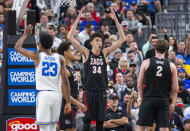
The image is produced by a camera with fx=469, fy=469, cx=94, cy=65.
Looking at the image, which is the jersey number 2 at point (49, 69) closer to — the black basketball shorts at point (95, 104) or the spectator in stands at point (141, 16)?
the black basketball shorts at point (95, 104)

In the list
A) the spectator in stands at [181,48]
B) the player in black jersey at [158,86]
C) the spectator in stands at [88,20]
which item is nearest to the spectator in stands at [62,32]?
the spectator in stands at [88,20]

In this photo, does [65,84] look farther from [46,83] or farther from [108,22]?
[108,22]

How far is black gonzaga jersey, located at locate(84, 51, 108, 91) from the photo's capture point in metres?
9.88

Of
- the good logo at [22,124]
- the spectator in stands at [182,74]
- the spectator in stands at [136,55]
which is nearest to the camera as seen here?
the good logo at [22,124]

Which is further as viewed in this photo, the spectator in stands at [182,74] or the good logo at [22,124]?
the spectator in stands at [182,74]

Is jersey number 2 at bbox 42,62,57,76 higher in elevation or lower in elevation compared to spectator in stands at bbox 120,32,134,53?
higher

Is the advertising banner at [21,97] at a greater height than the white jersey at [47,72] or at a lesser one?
lesser

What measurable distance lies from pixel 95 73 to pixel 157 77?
1.45 metres

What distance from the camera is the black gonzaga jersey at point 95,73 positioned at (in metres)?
9.88

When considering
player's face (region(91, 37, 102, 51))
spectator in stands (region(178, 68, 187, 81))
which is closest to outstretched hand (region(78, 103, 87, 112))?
player's face (region(91, 37, 102, 51))

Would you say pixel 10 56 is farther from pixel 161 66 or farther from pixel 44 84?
pixel 161 66

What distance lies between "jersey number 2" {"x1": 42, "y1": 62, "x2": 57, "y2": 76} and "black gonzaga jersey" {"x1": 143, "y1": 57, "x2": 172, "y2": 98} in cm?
192

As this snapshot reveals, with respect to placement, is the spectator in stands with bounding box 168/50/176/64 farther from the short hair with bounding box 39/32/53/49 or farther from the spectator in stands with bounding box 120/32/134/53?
the short hair with bounding box 39/32/53/49

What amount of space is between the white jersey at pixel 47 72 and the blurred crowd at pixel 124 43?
5.81 ft
